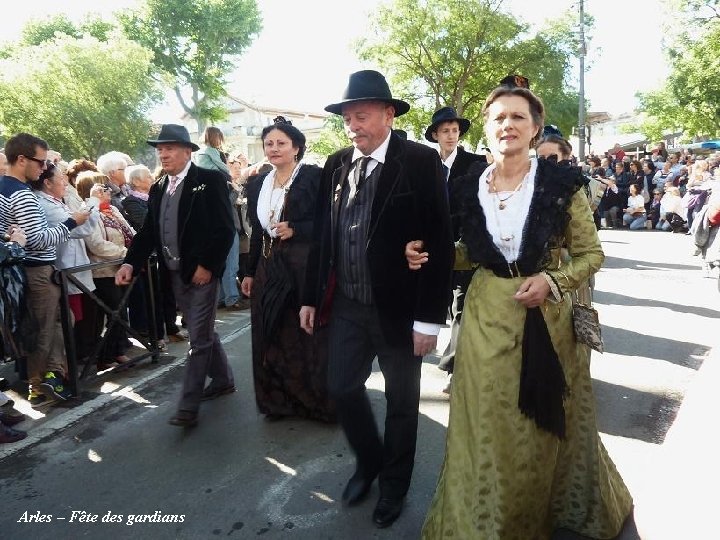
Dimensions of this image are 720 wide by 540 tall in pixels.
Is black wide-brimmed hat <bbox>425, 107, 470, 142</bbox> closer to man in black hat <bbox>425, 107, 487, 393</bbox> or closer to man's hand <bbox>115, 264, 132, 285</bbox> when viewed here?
man in black hat <bbox>425, 107, 487, 393</bbox>

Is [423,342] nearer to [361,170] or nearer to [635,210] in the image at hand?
[361,170]

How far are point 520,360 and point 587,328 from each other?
13.6 inches

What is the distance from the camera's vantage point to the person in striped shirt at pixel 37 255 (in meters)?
4.19

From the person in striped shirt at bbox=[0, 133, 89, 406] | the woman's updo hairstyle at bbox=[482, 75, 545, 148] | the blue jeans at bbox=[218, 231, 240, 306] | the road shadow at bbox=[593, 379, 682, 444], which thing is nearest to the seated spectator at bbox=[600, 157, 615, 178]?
the blue jeans at bbox=[218, 231, 240, 306]

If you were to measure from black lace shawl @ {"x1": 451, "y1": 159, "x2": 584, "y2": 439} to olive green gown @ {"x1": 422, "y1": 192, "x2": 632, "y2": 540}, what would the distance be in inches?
1.6

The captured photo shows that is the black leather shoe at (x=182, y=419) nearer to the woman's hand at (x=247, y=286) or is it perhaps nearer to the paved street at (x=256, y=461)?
the paved street at (x=256, y=461)

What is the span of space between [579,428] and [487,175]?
1165 millimetres

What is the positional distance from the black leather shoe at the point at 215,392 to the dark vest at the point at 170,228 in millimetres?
1053

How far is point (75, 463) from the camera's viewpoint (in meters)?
3.54

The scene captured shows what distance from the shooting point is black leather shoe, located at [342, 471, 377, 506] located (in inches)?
115

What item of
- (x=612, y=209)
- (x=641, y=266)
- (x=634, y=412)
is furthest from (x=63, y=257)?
(x=612, y=209)

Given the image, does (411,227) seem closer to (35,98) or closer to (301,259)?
(301,259)

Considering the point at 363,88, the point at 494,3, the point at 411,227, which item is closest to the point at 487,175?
the point at 411,227

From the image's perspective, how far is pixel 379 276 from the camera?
2.62 meters
